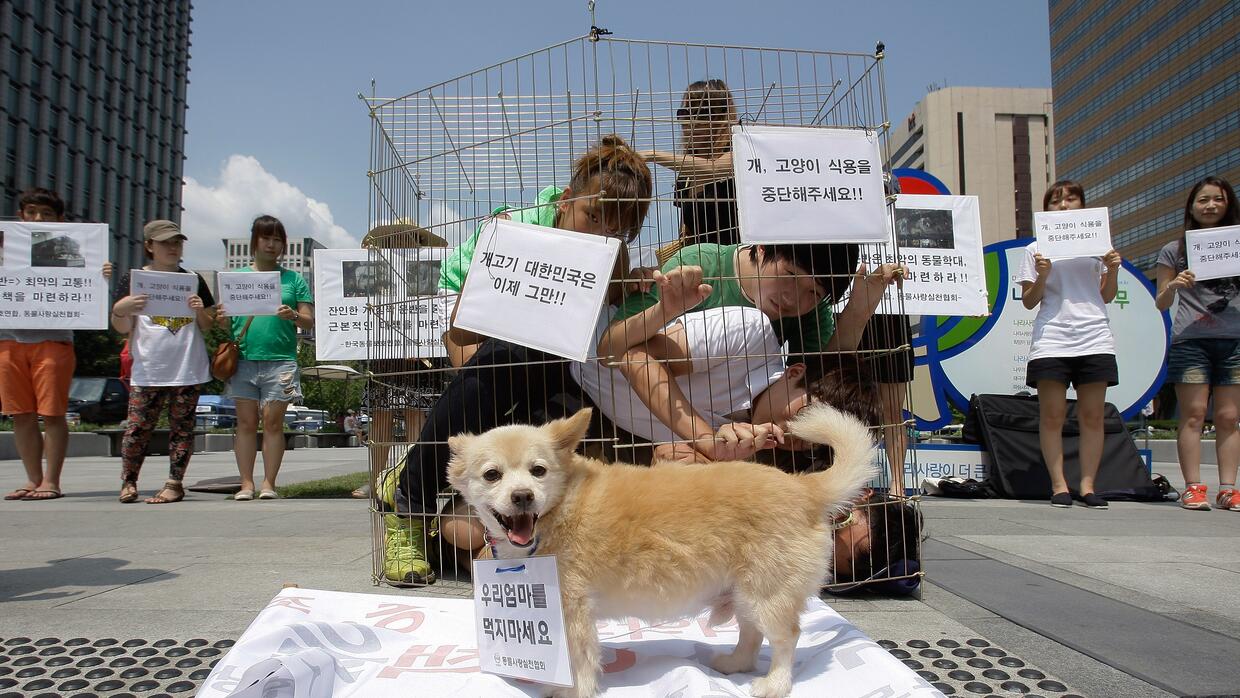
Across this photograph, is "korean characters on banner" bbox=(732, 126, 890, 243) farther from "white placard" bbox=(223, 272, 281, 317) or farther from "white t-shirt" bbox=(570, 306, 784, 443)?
"white placard" bbox=(223, 272, 281, 317)

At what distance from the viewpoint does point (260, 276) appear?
227 inches

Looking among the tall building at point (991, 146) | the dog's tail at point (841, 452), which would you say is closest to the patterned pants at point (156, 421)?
the dog's tail at point (841, 452)

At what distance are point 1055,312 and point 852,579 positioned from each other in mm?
3611

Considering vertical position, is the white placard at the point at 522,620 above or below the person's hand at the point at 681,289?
below

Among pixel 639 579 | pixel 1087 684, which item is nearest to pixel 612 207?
pixel 639 579

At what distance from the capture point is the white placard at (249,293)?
18.8 feet

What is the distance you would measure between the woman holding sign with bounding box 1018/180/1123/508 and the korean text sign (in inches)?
233

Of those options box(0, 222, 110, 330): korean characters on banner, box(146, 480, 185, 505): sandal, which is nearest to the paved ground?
box(146, 480, 185, 505): sandal

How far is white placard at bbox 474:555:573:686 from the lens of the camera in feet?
6.12

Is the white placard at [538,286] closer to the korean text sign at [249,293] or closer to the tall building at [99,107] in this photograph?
the korean text sign at [249,293]

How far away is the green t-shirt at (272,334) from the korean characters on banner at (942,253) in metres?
5.05

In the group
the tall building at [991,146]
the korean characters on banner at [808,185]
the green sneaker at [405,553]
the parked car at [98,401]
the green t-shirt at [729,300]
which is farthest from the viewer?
the tall building at [991,146]

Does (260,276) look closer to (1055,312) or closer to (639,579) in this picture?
(639,579)

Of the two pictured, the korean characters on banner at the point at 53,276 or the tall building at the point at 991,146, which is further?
the tall building at the point at 991,146
